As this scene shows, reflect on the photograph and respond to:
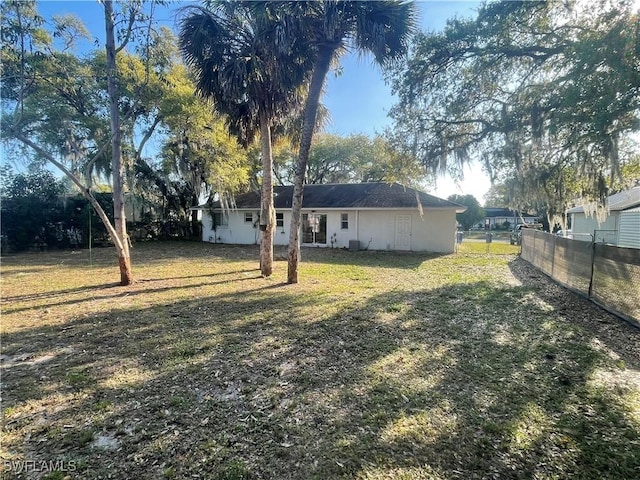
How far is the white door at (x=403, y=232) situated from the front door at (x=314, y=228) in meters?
3.87

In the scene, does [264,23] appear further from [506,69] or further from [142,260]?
[142,260]

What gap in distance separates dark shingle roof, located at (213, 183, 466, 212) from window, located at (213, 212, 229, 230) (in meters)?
0.57

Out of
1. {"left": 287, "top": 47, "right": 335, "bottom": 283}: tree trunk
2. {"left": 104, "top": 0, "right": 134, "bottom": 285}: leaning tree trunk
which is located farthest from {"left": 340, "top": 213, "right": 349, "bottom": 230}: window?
{"left": 104, "top": 0, "right": 134, "bottom": 285}: leaning tree trunk

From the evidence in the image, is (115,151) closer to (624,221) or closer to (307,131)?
(307,131)

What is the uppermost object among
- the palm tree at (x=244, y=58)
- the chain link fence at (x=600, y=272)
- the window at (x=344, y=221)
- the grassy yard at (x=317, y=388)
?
the palm tree at (x=244, y=58)

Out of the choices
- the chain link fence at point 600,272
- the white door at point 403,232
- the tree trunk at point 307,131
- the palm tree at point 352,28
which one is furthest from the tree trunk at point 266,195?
the white door at point 403,232

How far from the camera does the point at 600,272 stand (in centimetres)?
612

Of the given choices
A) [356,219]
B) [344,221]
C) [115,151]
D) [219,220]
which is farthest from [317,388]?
[219,220]

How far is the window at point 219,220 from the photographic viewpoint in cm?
2000

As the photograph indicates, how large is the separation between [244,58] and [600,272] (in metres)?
8.73

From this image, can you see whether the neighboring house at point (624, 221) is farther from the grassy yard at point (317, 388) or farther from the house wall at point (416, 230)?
the grassy yard at point (317, 388)

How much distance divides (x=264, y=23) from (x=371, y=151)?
19577mm

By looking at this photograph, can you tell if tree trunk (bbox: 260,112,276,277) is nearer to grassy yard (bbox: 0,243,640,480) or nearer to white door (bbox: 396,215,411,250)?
grassy yard (bbox: 0,243,640,480)

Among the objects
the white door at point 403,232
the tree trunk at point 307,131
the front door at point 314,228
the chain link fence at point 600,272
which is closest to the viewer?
the chain link fence at point 600,272
